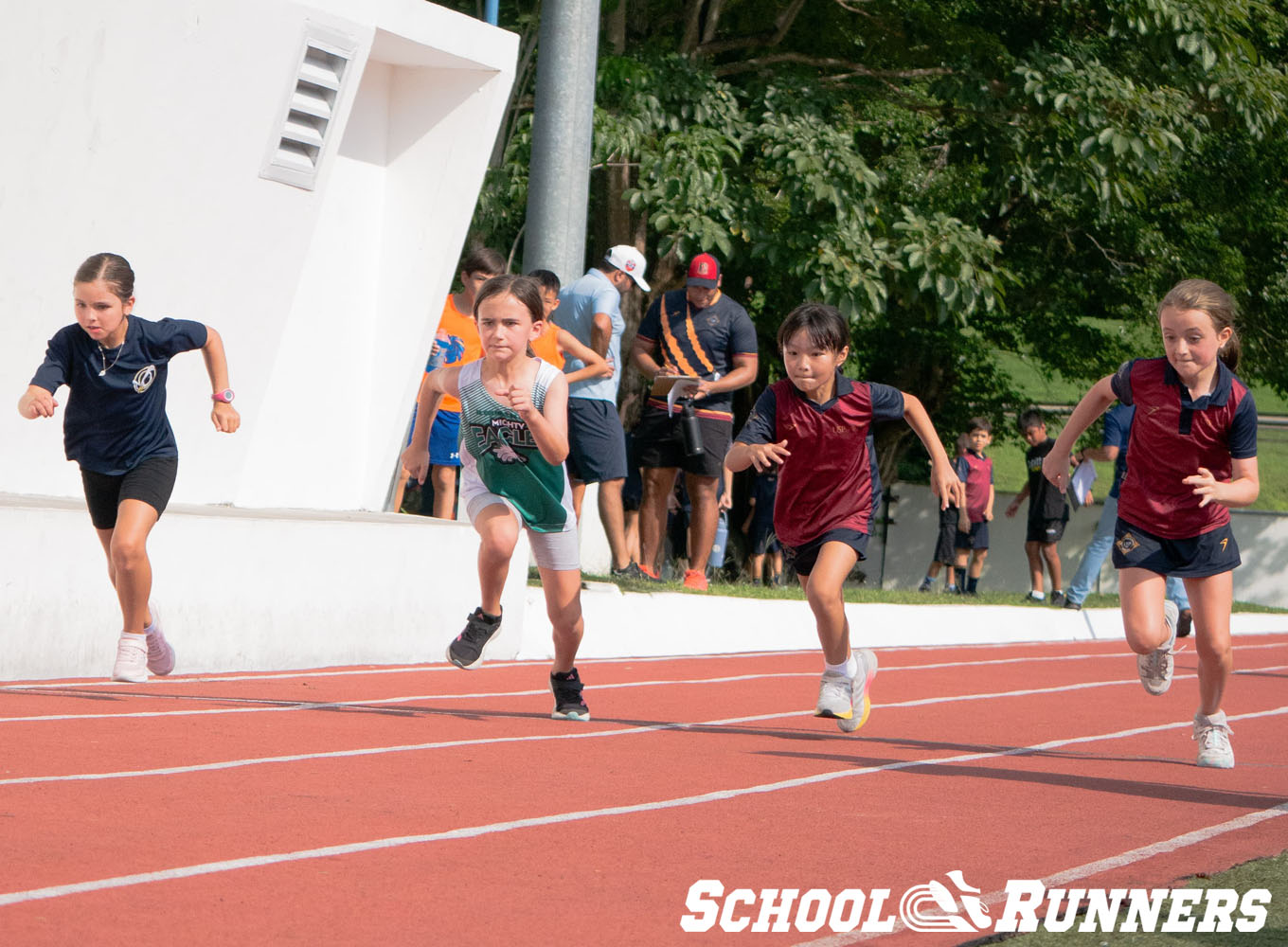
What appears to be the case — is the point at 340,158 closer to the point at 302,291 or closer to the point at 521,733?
the point at 302,291

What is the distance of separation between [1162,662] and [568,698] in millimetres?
2554

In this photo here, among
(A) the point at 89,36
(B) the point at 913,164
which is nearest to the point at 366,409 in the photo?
(A) the point at 89,36

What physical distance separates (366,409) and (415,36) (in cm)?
253

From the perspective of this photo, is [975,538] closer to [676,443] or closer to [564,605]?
[676,443]

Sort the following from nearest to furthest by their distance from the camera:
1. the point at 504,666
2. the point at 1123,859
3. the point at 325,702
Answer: the point at 1123,859 → the point at 325,702 → the point at 504,666

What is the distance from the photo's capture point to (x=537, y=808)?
5.46 metres

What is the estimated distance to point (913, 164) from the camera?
→ 1941 centimetres

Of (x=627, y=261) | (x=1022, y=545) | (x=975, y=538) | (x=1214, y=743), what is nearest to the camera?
(x=1214, y=743)

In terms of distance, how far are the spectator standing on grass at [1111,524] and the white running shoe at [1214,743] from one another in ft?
6.63

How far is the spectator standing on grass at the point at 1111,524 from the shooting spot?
1167 centimetres

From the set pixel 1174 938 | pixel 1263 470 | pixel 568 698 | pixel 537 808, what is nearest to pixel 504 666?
pixel 568 698

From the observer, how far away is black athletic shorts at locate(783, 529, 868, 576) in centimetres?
738

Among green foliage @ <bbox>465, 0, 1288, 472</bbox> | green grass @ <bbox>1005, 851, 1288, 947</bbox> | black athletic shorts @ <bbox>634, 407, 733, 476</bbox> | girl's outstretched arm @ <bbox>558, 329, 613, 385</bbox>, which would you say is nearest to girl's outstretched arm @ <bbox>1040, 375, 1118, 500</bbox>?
green grass @ <bbox>1005, 851, 1288, 947</bbox>

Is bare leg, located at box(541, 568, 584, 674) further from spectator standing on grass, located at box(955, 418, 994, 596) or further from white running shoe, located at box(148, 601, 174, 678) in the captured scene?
spectator standing on grass, located at box(955, 418, 994, 596)
